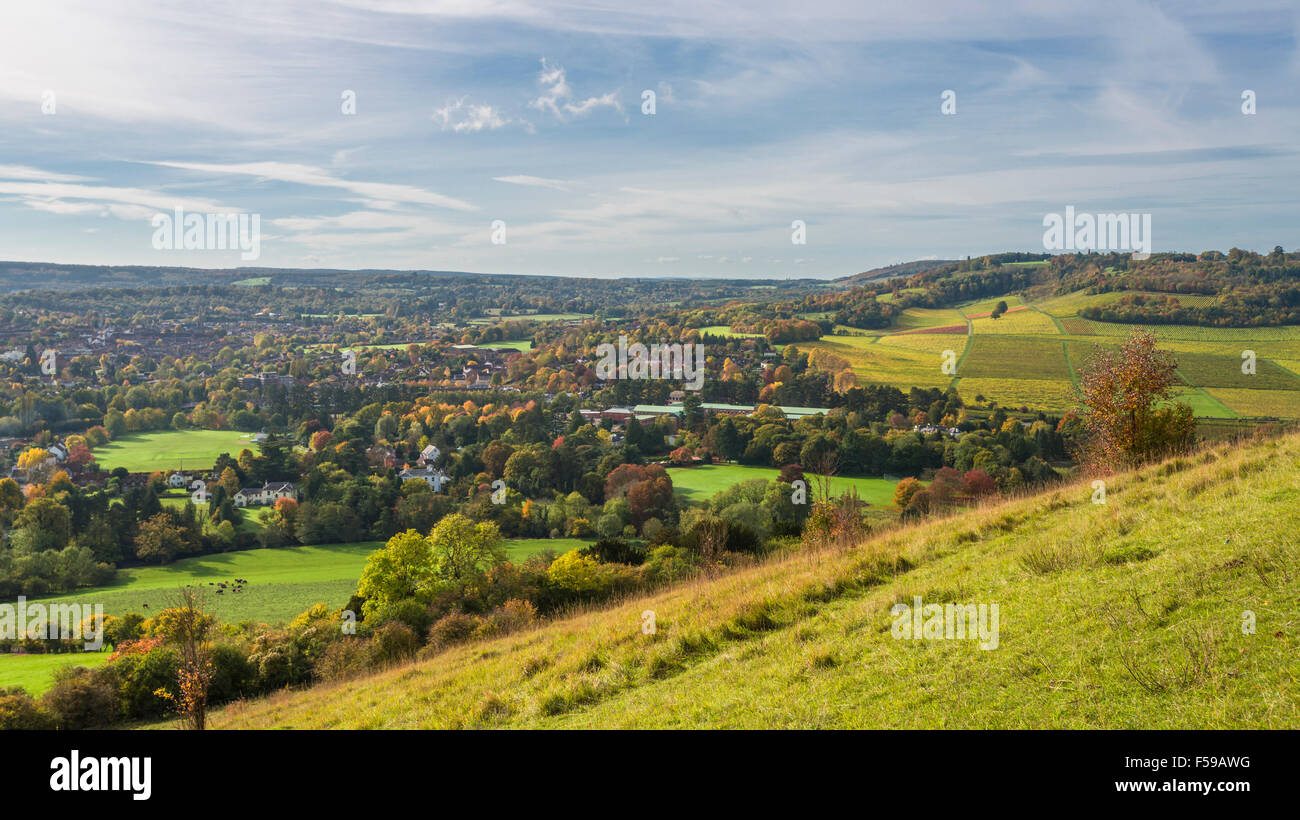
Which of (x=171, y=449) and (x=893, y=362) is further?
(x=893, y=362)

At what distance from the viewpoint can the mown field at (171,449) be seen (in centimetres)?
7869

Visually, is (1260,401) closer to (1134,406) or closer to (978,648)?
(1134,406)

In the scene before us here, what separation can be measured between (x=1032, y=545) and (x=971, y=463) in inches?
2080

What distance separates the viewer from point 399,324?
18888 centimetres

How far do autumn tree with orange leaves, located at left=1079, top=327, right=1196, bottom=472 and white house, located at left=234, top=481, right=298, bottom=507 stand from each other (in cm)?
6586

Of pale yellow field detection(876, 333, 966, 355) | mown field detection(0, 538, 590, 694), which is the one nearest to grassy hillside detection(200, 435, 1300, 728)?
mown field detection(0, 538, 590, 694)

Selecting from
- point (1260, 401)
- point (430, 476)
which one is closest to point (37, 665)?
point (430, 476)

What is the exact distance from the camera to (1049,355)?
83.9 meters

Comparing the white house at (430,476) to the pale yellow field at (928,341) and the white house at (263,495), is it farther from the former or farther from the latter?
the pale yellow field at (928,341)

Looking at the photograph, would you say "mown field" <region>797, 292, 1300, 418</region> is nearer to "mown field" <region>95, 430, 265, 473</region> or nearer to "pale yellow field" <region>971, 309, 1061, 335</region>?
"pale yellow field" <region>971, 309, 1061, 335</region>

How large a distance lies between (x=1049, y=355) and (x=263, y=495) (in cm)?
8928

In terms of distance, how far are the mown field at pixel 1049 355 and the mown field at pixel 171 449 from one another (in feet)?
266
